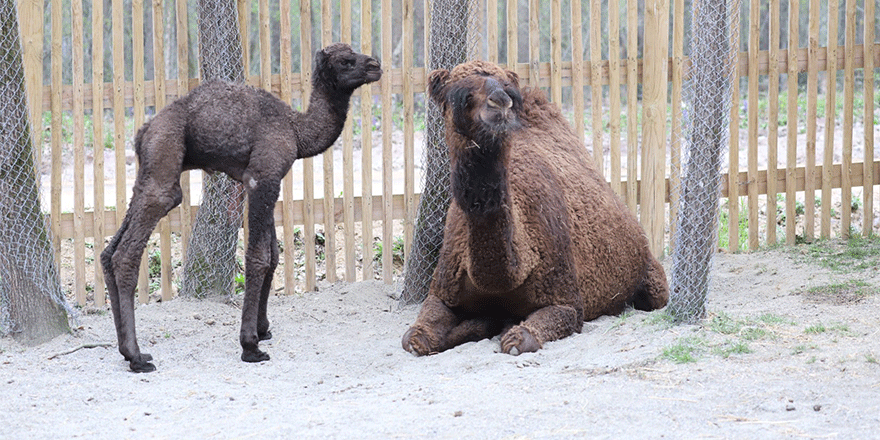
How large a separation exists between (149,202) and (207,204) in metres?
1.73

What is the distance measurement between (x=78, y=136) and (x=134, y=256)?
1.82 meters

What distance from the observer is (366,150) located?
7121 millimetres

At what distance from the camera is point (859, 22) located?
2223 centimetres

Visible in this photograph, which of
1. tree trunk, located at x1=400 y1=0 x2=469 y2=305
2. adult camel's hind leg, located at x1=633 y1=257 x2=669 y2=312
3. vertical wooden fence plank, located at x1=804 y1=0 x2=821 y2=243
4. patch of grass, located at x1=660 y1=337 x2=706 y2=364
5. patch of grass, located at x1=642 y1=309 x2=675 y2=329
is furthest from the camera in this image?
vertical wooden fence plank, located at x1=804 y1=0 x2=821 y2=243

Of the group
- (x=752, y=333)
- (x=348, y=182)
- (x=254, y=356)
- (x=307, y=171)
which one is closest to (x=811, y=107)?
(x=752, y=333)

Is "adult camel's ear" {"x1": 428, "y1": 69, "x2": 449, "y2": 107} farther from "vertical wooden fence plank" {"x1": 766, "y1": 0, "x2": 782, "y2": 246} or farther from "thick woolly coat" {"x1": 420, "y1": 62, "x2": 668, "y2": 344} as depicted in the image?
"vertical wooden fence plank" {"x1": 766, "y1": 0, "x2": 782, "y2": 246}

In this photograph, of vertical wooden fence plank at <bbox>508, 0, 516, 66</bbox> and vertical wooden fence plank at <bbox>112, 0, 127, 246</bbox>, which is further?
vertical wooden fence plank at <bbox>508, 0, 516, 66</bbox>

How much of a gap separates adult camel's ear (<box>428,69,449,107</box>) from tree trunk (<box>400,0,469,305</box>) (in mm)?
1458

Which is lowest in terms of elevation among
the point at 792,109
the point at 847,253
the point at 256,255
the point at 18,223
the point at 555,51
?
the point at 847,253

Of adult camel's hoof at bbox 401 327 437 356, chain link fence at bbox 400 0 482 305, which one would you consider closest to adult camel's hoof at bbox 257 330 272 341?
adult camel's hoof at bbox 401 327 437 356

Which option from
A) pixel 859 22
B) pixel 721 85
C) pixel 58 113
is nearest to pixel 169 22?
pixel 58 113

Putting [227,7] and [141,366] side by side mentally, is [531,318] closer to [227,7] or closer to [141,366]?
[141,366]

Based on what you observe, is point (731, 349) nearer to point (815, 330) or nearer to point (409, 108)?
point (815, 330)

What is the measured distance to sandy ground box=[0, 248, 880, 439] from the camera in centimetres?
375
